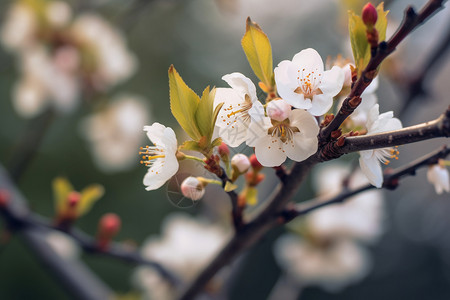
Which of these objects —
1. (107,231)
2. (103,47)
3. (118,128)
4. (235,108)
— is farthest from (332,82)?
(118,128)

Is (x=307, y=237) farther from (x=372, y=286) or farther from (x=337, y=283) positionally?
(x=372, y=286)

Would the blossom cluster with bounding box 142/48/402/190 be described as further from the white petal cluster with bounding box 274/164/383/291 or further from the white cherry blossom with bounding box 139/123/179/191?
the white petal cluster with bounding box 274/164/383/291

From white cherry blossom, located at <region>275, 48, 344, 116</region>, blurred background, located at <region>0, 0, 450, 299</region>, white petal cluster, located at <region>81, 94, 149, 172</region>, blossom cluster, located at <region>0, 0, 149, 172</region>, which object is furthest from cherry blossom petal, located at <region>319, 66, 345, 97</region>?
white petal cluster, located at <region>81, 94, 149, 172</region>

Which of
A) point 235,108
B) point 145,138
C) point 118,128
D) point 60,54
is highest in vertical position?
point 235,108

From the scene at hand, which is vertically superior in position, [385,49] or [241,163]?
[385,49]

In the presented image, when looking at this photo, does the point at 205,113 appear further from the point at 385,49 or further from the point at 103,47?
the point at 103,47

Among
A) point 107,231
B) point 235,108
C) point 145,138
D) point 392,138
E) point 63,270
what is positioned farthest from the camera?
point 145,138

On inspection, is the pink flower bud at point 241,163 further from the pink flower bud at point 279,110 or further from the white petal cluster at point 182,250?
the white petal cluster at point 182,250
